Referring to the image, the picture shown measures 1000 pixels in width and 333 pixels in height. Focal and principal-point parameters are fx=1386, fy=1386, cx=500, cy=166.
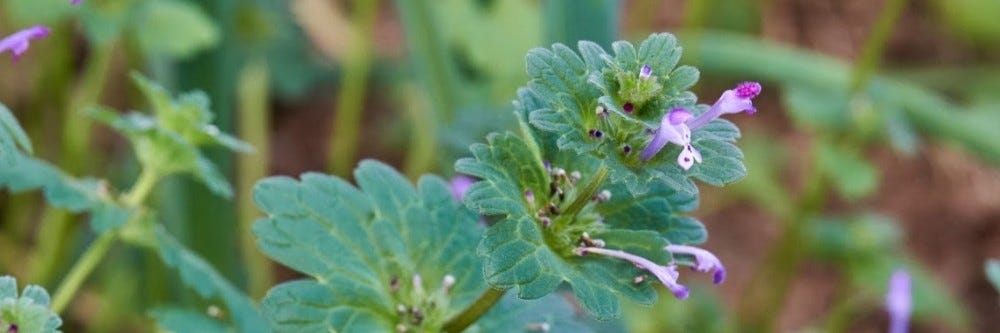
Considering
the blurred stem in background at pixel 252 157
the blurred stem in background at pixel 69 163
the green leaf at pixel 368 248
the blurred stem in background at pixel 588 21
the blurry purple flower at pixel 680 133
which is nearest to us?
the blurry purple flower at pixel 680 133

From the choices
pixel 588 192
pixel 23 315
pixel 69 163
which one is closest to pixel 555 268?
pixel 588 192

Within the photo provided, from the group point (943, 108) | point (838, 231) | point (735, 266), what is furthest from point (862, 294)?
point (735, 266)

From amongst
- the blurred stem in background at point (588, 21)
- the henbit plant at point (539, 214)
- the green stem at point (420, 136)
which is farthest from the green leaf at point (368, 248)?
the green stem at point (420, 136)

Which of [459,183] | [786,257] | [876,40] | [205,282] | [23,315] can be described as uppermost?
[876,40]

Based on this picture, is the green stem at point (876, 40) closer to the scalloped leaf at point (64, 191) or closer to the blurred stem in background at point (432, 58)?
the blurred stem in background at point (432, 58)

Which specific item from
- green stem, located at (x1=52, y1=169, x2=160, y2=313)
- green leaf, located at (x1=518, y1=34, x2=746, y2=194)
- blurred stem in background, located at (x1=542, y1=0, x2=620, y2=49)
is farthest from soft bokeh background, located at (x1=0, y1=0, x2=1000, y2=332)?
green leaf, located at (x1=518, y1=34, x2=746, y2=194)

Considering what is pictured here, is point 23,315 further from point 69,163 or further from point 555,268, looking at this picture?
point 69,163
